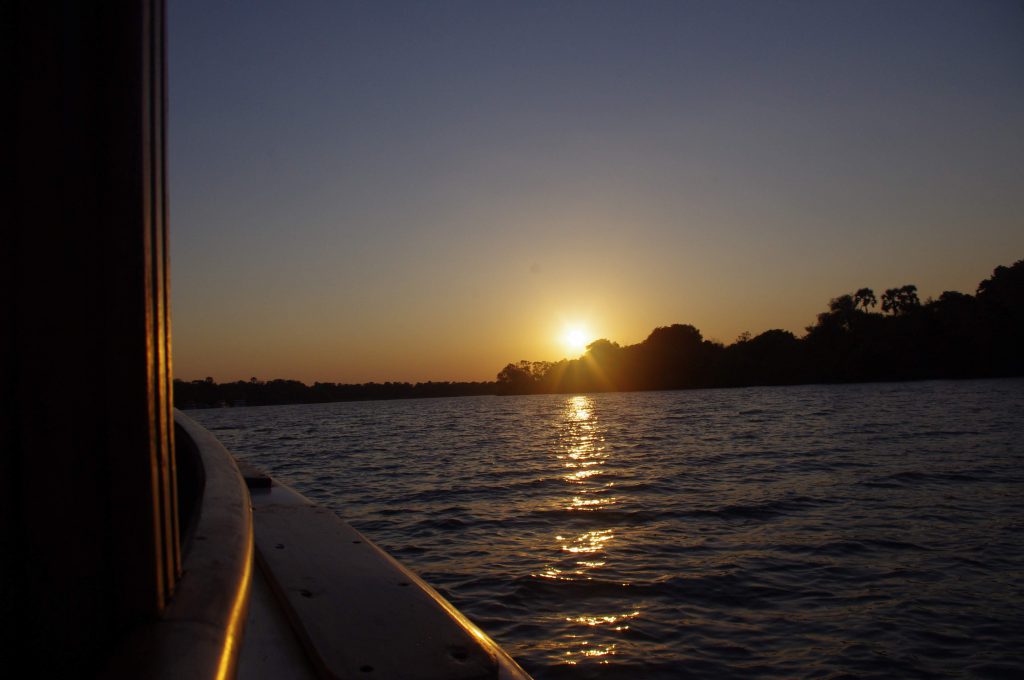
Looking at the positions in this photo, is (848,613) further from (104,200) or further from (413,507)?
(413,507)

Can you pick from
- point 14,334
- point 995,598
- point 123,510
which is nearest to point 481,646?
point 123,510

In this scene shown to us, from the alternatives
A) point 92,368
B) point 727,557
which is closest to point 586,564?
point 727,557

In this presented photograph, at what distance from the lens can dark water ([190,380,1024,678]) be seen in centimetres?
475

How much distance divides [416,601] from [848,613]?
15.4ft

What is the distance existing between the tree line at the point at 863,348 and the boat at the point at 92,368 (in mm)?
115479

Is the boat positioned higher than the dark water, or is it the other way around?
the boat

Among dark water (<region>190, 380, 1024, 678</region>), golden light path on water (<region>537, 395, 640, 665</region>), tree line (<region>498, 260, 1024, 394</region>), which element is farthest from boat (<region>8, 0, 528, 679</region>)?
tree line (<region>498, 260, 1024, 394</region>)

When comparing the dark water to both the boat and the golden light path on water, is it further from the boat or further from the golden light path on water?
the boat

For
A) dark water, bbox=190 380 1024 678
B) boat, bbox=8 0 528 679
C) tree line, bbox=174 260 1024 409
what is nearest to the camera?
boat, bbox=8 0 528 679

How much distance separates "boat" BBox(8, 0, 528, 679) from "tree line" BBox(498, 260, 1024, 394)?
379 feet

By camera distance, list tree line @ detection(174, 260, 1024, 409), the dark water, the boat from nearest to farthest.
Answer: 1. the boat
2. the dark water
3. tree line @ detection(174, 260, 1024, 409)

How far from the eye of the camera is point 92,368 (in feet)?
2.75

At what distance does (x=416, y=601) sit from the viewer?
2084mm

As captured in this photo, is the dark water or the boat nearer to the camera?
the boat
